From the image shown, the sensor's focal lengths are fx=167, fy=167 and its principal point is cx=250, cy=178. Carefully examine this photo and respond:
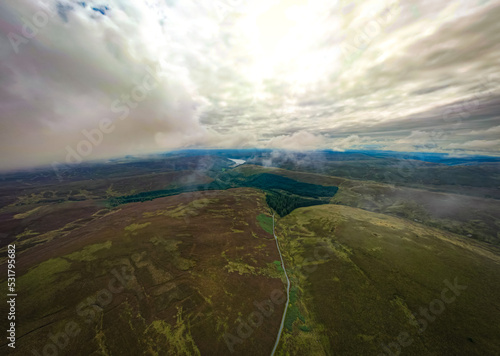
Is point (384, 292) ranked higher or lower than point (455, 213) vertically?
higher

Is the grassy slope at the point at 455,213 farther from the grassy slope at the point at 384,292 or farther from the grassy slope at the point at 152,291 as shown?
the grassy slope at the point at 152,291

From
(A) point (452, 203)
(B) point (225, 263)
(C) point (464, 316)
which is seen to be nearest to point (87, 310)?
(B) point (225, 263)

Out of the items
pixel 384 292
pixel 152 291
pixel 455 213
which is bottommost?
pixel 455 213

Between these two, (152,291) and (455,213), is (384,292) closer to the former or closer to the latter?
(152,291)

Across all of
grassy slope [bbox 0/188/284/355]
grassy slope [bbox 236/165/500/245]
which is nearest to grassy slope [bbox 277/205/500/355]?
grassy slope [bbox 0/188/284/355]

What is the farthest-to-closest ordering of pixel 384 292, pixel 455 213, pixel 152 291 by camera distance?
pixel 455 213, pixel 384 292, pixel 152 291

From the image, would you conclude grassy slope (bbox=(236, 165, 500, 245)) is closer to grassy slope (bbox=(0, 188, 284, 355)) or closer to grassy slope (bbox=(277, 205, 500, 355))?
grassy slope (bbox=(277, 205, 500, 355))

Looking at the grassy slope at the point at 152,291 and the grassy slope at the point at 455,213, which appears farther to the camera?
the grassy slope at the point at 455,213

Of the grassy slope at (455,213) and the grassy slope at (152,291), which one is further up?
the grassy slope at (152,291)

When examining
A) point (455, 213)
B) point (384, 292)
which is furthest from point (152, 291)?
point (455, 213)

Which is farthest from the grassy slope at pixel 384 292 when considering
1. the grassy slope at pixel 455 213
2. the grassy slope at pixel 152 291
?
the grassy slope at pixel 455 213
